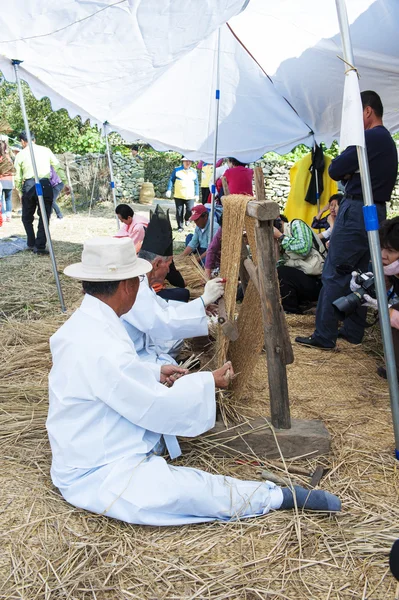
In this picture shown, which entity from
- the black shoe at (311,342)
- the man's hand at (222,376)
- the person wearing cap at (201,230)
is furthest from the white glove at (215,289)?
the person wearing cap at (201,230)

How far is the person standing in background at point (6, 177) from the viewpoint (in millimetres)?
9835

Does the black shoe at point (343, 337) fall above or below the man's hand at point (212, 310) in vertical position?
below

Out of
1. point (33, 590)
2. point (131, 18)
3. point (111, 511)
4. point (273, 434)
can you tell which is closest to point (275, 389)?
point (273, 434)

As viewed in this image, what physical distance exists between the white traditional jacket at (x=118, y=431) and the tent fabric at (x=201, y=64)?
8.10ft

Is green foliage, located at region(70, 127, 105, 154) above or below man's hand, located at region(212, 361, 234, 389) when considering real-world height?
above

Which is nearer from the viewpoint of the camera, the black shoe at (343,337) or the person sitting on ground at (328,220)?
the black shoe at (343,337)

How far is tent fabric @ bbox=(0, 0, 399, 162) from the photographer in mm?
3598

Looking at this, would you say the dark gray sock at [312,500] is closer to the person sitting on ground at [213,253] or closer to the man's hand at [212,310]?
the man's hand at [212,310]

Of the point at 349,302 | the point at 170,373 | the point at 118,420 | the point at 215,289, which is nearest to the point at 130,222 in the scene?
the point at 215,289

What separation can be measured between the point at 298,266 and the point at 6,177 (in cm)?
760

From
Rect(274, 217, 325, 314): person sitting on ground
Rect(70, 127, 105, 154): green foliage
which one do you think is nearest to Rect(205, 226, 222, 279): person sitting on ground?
Rect(274, 217, 325, 314): person sitting on ground

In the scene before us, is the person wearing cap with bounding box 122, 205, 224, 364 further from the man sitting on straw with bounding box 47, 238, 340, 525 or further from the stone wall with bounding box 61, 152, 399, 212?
the stone wall with bounding box 61, 152, 399, 212

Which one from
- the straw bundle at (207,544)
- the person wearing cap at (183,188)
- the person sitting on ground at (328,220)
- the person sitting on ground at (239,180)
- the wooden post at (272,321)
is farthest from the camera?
the person wearing cap at (183,188)

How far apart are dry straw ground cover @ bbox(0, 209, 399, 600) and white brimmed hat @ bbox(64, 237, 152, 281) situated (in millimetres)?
969
